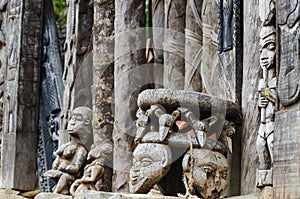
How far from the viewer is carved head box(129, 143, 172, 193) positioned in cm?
854

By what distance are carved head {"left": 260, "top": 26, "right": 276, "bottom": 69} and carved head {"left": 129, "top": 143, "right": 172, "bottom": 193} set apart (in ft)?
3.82

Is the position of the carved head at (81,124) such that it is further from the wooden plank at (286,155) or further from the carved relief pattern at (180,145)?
the wooden plank at (286,155)

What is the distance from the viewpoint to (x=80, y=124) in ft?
36.3

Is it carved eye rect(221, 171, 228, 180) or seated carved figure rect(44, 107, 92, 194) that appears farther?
seated carved figure rect(44, 107, 92, 194)

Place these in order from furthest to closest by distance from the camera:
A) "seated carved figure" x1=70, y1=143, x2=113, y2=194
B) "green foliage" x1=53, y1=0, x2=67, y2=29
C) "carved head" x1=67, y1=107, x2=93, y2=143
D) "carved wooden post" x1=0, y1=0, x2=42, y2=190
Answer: "green foliage" x1=53, y1=0, x2=67, y2=29 → "carved wooden post" x1=0, y1=0, x2=42, y2=190 → "carved head" x1=67, y1=107, x2=93, y2=143 → "seated carved figure" x1=70, y1=143, x2=113, y2=194

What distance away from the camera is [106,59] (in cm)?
1136

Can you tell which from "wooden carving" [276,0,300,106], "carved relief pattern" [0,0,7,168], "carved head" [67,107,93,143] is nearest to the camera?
"wooden carving" [276,0,300,106]

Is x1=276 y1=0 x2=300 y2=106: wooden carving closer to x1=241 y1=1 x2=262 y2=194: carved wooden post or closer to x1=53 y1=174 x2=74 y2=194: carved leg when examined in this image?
x1=241 y1=1 x2=262 y2=194: carved wooden post

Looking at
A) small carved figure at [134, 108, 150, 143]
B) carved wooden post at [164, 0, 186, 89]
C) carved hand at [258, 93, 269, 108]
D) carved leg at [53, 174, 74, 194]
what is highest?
carved wooden post at [164, 0, 186, 89]

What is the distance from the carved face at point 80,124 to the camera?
36.0 feet

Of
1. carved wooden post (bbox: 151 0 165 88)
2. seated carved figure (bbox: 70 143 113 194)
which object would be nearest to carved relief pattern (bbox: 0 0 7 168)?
carved wooden post (bbox: 151 0 165 88)

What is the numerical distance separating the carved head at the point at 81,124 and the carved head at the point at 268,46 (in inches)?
133

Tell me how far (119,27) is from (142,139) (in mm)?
2636

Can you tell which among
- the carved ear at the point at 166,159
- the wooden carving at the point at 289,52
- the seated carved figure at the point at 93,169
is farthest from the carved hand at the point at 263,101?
the seated carved figure at the point at 93,169
